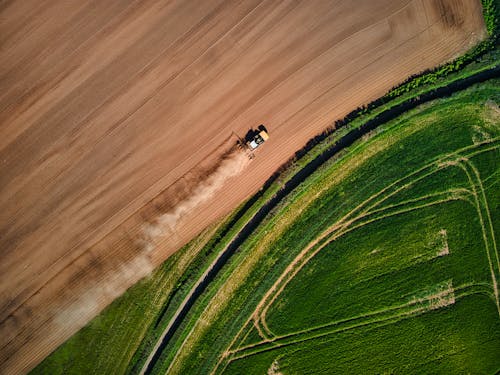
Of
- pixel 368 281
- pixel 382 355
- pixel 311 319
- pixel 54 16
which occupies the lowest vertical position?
pixel 382 355

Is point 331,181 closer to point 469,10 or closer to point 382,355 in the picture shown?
point 382,355

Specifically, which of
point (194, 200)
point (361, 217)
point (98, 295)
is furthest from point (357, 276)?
point (98, 295)

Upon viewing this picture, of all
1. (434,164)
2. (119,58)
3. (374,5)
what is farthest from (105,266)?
(374,5)

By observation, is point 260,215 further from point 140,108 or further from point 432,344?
point 432,344

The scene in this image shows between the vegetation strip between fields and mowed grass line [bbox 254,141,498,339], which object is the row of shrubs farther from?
mowed grass line [bbox 254,141,498,339]

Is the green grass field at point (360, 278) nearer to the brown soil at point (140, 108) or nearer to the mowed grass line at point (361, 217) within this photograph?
the mowed grass line at point (361, 217)

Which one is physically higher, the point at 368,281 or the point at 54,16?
the point at 54,16
